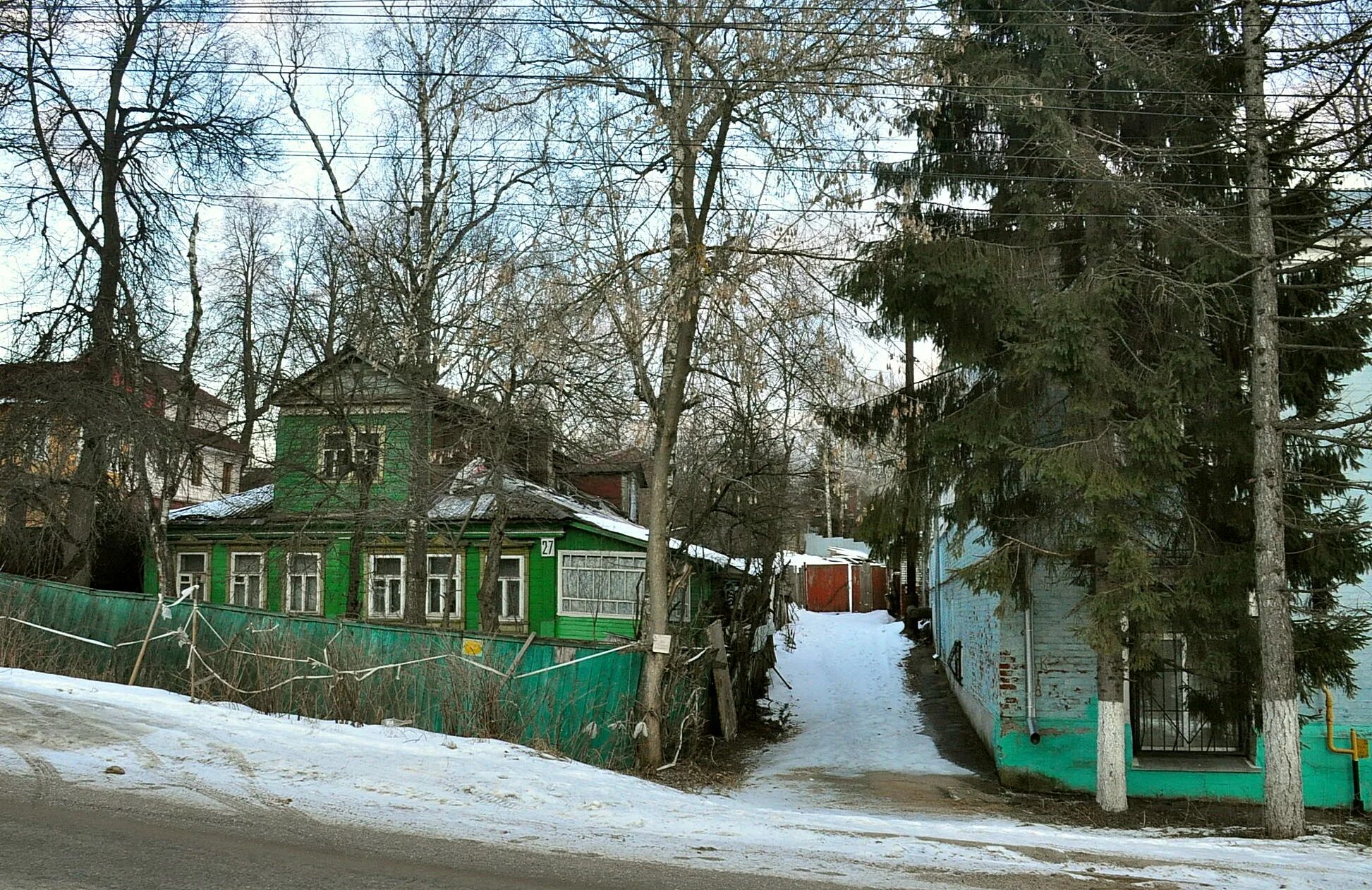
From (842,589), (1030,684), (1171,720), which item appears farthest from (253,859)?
(842,589)

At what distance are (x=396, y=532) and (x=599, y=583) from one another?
476cm

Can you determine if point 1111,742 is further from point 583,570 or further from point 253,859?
point 583,570

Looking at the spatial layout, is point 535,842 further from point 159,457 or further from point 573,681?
point 159,457

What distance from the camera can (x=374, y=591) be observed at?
84.2 ft

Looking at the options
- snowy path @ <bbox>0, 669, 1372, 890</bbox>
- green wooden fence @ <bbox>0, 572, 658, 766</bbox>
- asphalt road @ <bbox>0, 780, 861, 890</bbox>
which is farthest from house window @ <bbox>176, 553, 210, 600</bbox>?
asphalt road @ <bbox>0, 780, 861, 890</bbox>

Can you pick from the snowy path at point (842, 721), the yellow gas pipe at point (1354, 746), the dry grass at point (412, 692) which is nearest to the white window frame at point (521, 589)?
the snowy path at point (842, 721)

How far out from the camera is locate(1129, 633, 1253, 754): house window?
44.4ft

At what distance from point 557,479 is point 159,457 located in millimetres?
8096

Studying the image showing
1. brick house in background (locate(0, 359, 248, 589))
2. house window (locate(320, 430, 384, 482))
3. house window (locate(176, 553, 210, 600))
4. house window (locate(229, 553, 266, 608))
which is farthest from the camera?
house window (locate(176, 553, 210, 600))

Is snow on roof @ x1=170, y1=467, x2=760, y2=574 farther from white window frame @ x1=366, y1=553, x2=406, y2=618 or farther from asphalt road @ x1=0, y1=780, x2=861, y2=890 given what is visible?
asphalt road @ x1=0, y1=780, x2=861, y2=890

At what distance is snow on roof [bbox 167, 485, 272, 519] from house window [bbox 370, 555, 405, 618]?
3.35m

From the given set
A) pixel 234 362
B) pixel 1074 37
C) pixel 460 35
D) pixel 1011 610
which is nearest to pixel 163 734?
pixel 1011 610

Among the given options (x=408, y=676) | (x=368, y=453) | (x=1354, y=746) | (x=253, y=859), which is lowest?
(x=1354, y=746)

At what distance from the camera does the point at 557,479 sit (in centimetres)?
2372
